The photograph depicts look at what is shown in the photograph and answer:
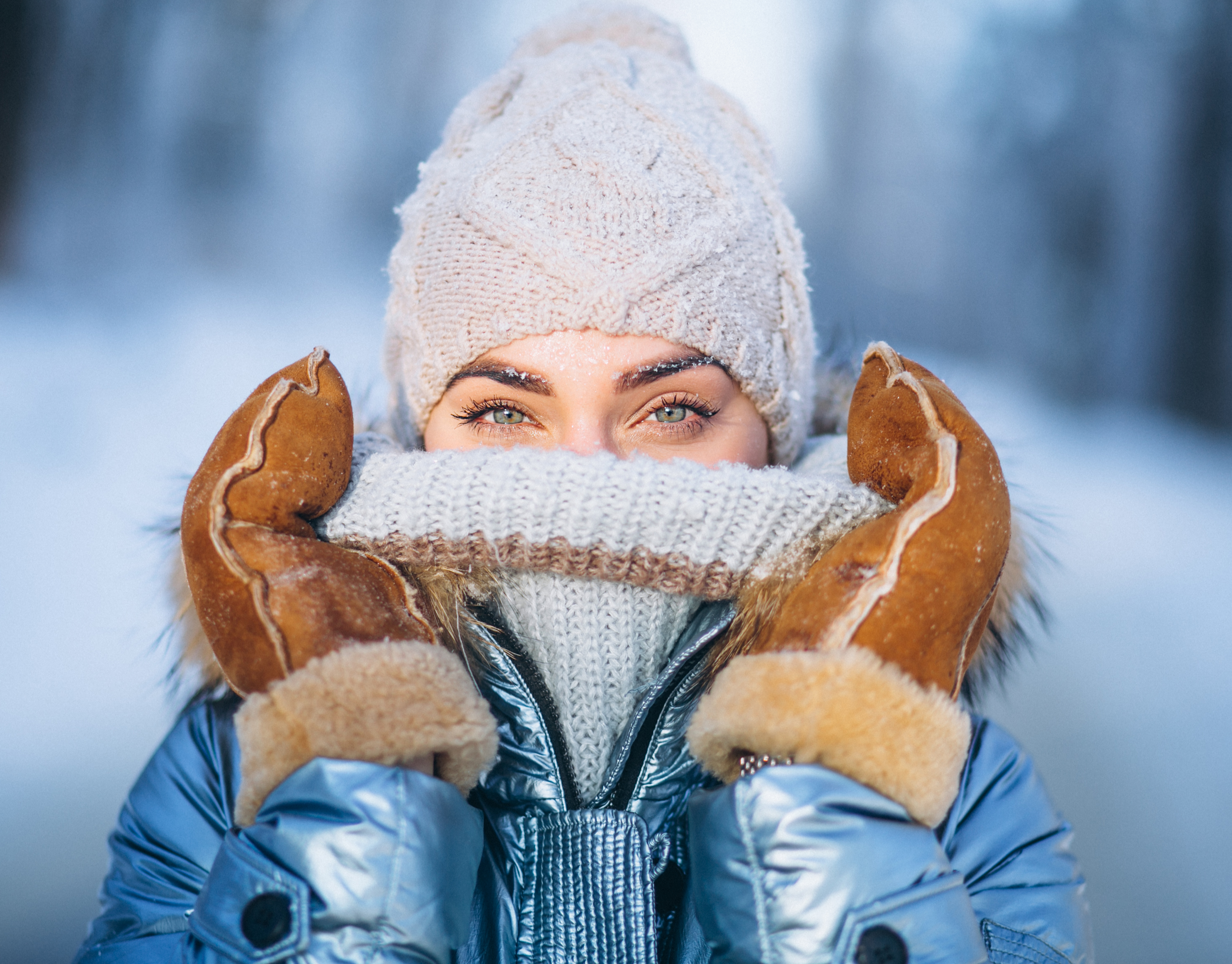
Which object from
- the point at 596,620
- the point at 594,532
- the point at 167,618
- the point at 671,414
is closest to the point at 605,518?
the point at 594,532

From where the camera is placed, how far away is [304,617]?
0.71 m

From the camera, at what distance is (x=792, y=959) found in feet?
2.05

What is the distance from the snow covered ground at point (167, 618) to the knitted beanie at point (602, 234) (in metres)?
0.31

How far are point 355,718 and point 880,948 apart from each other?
0.42 meters

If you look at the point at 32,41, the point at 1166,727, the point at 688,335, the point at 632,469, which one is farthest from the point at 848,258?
the point at 32,41

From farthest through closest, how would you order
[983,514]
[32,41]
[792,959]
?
[32,41] < [983,514] < [792,959]

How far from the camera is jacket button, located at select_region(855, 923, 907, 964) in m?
0.62

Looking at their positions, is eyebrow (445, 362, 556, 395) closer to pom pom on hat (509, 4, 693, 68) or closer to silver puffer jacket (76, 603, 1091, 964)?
silver puffer jacket (76, 603, 1091, 964)

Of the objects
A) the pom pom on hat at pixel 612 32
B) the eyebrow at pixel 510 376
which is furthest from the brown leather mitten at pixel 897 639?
the pom pom on hat at pixel 612 32

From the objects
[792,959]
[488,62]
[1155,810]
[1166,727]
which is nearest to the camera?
[792,959]

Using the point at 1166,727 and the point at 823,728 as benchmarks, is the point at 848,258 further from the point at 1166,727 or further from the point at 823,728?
the point at 823,728

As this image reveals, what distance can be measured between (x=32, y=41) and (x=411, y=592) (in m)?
2.95

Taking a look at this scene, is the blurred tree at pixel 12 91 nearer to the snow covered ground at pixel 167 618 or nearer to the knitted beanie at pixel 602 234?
the snow covered ground at pixel 167 618

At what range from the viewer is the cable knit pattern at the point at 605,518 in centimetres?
81
